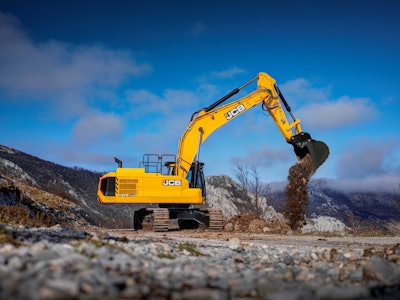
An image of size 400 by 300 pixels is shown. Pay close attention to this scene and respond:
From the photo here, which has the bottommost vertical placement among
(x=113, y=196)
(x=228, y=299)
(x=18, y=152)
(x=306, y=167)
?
(x=228, y=299)

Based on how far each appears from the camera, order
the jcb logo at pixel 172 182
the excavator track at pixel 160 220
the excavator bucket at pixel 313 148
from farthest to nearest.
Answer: the jcb logo at pixel 172 182 → the excavator bucket at pixel 313 148 → the excavator track at pixel 160 220

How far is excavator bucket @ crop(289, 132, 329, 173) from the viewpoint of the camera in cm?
1833

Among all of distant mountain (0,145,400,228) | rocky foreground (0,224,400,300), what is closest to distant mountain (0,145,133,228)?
distant mountain (0,145,400,228)

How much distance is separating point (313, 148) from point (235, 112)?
159 inches

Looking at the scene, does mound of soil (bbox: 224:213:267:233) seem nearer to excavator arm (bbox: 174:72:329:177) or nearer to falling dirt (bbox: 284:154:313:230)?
falling dirt (bbox: 284:154:313:230)

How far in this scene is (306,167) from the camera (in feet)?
60.8

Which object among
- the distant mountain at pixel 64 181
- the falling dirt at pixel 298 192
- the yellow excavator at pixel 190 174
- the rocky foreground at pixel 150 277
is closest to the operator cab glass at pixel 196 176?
the yellow excavator at pixel 190 174

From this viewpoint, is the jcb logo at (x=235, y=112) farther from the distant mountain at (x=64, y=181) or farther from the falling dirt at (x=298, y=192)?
the distant mountain at (x=64, y=181)

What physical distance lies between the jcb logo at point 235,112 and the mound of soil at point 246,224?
5.06 metres

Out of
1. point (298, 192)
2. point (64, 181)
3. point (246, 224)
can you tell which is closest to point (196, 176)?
point (246, 224)

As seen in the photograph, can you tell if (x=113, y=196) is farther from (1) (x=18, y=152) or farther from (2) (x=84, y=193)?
(1) (x=18, y=152)

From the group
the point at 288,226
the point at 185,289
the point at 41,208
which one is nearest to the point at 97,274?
the point at 185,289

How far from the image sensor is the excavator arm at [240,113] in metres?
18.7

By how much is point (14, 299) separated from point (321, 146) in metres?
16.7
